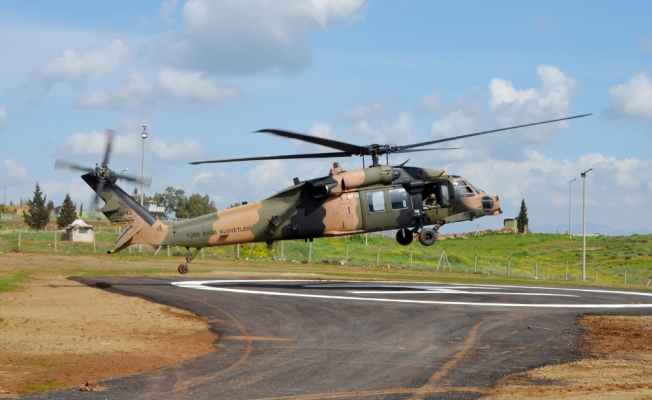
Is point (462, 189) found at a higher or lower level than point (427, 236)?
higher

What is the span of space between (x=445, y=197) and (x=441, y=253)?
44.9 m

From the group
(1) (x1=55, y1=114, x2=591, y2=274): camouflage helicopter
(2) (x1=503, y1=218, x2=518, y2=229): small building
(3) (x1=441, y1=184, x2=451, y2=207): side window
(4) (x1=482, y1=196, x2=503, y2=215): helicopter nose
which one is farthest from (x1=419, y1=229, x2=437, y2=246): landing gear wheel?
(2) (x1=503, y1=218, x2=518, y2=229): small building

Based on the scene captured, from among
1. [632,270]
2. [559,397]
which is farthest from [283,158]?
[632,270]

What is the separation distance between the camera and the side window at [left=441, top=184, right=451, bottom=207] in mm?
30984

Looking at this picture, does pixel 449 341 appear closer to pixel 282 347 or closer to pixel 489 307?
pixel 282 347

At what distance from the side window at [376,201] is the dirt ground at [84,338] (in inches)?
380

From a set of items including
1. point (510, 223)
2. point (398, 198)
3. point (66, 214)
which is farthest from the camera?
point (510, 223)

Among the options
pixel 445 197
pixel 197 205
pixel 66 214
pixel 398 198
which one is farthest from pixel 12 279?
pixel 197 205

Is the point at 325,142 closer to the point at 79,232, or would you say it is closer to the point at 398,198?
the point at 398,198

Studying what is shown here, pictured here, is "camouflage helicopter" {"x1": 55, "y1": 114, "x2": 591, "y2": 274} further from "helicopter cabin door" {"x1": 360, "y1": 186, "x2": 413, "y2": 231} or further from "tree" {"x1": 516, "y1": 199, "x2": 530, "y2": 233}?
A: "tree" {"x1": 516, "y1": 199, "x2": 530, "y2": 233}

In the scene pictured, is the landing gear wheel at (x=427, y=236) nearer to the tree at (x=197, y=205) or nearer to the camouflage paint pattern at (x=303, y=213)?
the camouflage paint pattern at (x=303, y=213)

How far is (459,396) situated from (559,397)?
172 cm

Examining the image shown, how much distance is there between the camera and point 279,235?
30.1m

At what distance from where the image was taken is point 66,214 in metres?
103
